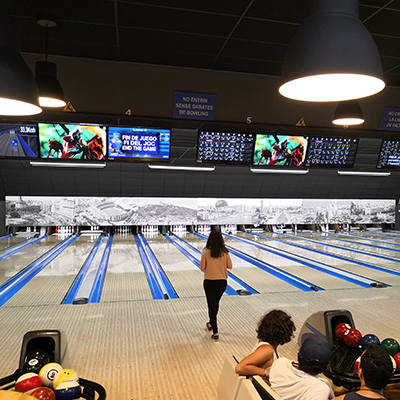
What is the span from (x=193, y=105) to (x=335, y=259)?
624 cm

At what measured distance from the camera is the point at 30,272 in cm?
757

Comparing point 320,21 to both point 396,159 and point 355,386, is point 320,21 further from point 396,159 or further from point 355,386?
point 396,159

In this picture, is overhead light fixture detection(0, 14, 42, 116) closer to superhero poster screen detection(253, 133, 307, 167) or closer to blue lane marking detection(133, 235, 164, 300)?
superhero poster screen detection(253, 133, 307, 167)

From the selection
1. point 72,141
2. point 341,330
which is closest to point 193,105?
point 72,141

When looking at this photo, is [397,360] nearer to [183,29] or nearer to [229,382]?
[229,382]

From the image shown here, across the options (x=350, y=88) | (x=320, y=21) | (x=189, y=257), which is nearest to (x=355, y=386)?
(x=350, y=88)

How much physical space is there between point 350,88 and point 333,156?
4761 millimetres

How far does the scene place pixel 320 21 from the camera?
138cm

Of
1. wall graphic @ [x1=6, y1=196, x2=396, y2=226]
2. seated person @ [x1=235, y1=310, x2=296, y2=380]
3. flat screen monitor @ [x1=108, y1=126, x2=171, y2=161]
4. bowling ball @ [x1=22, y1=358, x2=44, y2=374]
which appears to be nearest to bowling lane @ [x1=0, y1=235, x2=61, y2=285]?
wall graphic @ [x1=6, y1=196, x2=396, y2=226]

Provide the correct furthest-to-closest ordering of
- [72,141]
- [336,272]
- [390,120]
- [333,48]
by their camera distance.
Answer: [336,272]
[390,120]
[72,141]
[333,48]

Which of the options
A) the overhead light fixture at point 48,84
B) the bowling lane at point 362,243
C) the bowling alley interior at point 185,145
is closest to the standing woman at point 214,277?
the bowling alley interior at point 185,145

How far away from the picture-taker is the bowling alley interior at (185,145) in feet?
6.65

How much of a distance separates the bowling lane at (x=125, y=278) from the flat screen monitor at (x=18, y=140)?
7.90ft

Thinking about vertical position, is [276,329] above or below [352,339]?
above
